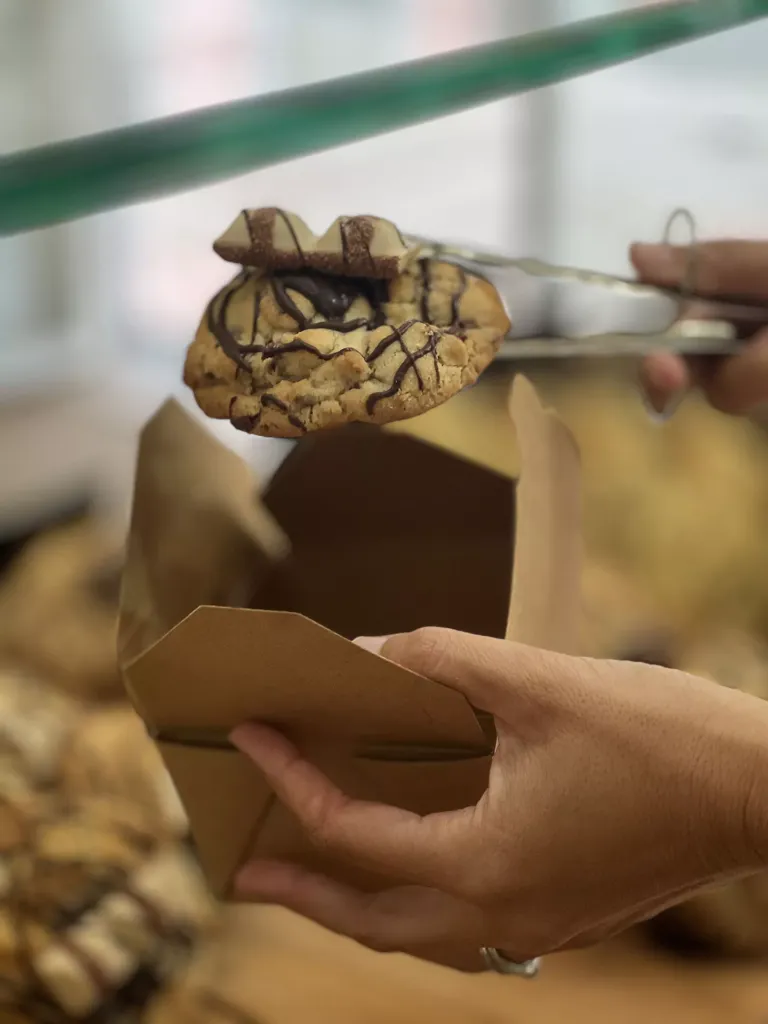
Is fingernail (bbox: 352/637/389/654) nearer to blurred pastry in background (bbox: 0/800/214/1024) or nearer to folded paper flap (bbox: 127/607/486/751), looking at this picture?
folded paper flap (bbox: 127/607/486/751)

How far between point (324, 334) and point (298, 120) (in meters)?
0.10

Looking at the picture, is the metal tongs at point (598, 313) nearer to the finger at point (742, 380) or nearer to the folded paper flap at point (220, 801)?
the finger at point (742, 380)

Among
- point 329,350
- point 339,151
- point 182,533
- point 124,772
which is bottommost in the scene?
point 124,772

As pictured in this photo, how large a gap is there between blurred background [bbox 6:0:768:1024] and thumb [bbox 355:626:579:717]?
22 cm

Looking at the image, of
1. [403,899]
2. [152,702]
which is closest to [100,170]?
[152,702]

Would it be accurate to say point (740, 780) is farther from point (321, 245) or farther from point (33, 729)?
point (33, 729)

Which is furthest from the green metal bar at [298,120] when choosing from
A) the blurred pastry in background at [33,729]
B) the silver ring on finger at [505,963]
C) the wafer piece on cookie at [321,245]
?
the blurred pastry in background at [33,729]

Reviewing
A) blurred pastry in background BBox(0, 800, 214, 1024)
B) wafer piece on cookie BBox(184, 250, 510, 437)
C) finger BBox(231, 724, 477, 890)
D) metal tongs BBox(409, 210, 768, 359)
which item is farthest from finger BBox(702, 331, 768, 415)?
blurred pastry in background BBox(0, 800, 214, 1024)

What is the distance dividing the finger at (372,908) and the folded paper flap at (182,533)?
16cm

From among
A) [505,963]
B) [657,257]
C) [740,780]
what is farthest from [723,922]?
[657,257]

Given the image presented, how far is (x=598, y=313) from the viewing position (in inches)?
25.8

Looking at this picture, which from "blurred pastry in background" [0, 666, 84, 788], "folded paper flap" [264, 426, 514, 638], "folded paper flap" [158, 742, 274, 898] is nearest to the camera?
"folded paper flap" [158, 742, 274, 898]

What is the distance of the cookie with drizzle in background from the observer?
0.44 meters

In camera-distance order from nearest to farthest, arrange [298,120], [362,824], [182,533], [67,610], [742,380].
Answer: [298,120]
[362,824]
[182,533]
[742,380]
[67,610]
